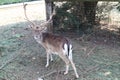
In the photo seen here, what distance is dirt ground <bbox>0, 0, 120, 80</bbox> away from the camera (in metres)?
4.91

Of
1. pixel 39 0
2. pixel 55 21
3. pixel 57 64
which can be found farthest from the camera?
pixel 39 0

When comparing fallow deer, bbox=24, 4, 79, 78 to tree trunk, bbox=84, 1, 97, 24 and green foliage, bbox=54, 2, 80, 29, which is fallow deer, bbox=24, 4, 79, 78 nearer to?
green foliage, bbox=54, 2, 80, 29

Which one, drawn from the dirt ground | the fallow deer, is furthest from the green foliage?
the fallow deer

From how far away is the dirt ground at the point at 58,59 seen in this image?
491 cm

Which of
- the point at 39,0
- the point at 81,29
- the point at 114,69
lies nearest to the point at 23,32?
the point at 81,29

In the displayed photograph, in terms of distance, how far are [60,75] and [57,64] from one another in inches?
17.3

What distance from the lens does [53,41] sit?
4965mm

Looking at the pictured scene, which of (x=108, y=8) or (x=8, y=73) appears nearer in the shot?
(x=8, y=73)

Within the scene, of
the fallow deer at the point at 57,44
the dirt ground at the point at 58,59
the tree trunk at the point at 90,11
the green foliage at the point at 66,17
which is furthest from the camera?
the tree trunk at the point at 90,11

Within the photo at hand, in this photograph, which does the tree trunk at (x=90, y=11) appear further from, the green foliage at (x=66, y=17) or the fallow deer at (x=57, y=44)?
the fallow deer at (x=57, y=44)

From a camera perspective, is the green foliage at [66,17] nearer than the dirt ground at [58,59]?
No

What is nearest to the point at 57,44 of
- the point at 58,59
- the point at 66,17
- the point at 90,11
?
the point at 58,59

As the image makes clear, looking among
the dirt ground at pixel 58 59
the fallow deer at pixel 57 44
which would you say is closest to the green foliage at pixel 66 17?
the dirt ground at pixel 58 59

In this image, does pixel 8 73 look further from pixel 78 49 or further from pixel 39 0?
pixel 39 0
